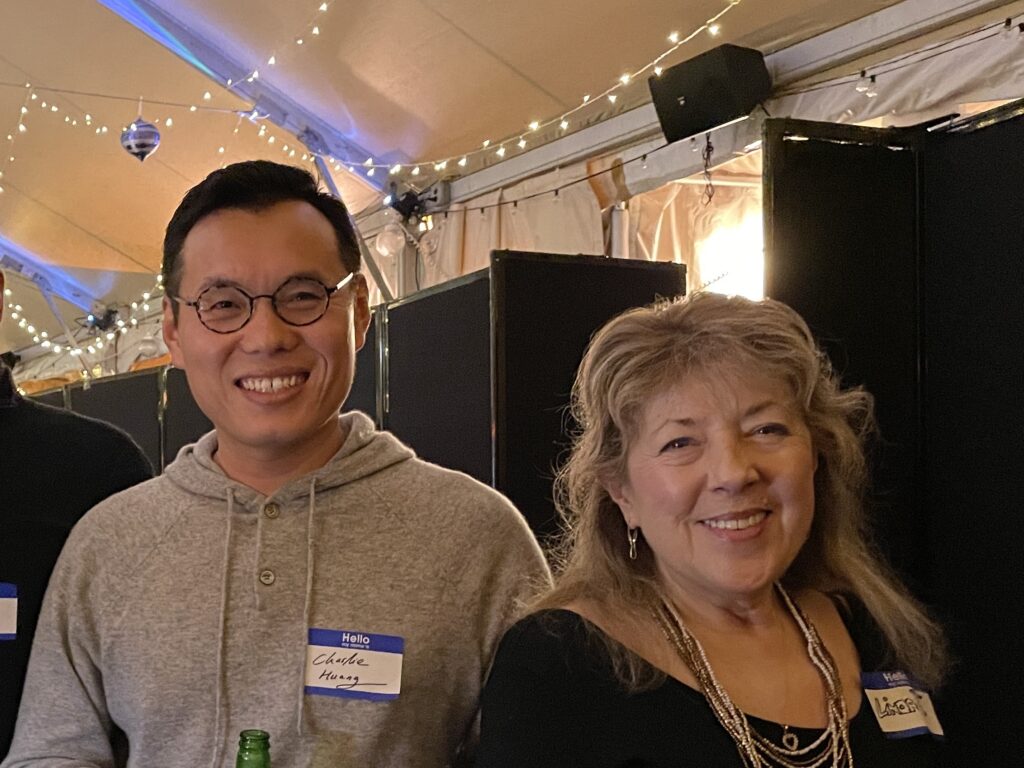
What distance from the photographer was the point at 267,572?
49.8 inches

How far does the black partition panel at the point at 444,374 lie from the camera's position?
2.41 meters

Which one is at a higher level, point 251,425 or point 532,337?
point 532,337

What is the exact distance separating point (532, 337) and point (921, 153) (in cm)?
89

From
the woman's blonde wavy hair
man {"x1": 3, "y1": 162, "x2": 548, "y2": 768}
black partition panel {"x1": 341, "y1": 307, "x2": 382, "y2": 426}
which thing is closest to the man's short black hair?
man {"x1": 3, "y1": 162, "x2": 548, "y2": 768}

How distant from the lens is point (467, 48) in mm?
3816

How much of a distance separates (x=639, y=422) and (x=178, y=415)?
3.15 metres

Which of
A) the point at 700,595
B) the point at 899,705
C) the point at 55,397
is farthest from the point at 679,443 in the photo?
the point at 55,397

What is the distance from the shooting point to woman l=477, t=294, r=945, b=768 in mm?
1131

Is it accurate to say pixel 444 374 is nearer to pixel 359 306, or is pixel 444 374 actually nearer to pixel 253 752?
pixel 359 306

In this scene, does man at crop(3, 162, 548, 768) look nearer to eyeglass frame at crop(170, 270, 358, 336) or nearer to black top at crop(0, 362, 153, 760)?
eyeglass frame at crop(170, 270, 358, 336)

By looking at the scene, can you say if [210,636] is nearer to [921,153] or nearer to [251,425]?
[251,425]

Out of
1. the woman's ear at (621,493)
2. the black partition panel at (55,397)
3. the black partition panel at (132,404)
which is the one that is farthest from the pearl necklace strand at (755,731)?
the black partition panel at (55,397)

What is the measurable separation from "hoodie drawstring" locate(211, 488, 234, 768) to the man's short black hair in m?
0.27

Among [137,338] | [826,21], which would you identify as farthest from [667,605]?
[137,338]
